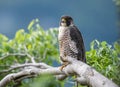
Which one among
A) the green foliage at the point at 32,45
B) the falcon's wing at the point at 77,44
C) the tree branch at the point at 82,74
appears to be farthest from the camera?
the green foliage at the point at 32,45

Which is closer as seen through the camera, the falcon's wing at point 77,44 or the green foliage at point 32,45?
the falcon's wing at point 77,44

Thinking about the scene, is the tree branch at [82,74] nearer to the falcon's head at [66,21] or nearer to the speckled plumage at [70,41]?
the speckled plumage at [70,41]

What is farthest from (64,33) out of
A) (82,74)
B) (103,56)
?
(82,74)

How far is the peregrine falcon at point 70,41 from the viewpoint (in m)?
1.58

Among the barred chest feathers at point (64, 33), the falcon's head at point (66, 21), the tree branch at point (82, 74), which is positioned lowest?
the tree branch at point (82, 74)

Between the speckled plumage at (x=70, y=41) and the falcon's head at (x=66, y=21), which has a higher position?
the falcon's head at (x=66, y=21)

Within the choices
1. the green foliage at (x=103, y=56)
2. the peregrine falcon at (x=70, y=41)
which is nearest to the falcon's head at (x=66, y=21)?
the peregrine falcon at (x=70, y=41)

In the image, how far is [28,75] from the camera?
1725mm

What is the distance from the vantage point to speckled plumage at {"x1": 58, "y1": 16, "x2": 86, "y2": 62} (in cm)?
158

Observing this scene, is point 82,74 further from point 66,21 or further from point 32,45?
point 32,45

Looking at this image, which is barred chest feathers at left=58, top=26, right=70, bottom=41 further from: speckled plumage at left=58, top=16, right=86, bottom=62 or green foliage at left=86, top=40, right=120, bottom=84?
green foliage at left=86, top=40, right=120, bottom=84

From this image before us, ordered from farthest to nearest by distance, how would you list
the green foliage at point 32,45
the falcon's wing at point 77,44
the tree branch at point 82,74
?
the green foliage at point 32,45 < the falcon's wing at point 77,44 < the tree branch at point 82,74

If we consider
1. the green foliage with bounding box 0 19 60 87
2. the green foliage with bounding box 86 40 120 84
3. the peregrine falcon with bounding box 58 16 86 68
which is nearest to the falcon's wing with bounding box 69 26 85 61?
the peregrine falcon with bounding box 58 16 86 68

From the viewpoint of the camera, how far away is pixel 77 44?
158 centimetres
